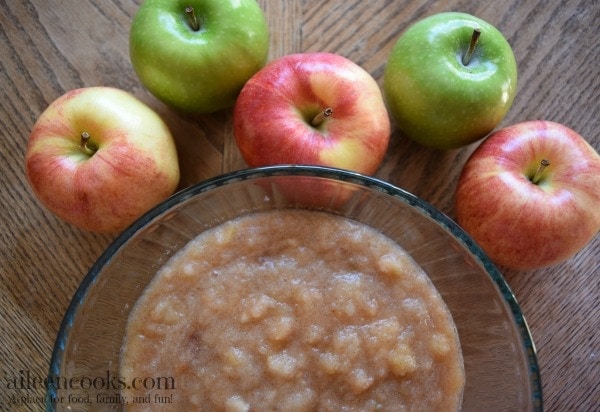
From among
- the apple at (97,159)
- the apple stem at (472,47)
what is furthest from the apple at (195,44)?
the apple stem at (472,47)

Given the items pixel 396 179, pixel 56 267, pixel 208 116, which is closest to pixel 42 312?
pixel 56 267

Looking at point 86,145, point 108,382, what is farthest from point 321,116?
point 108,382

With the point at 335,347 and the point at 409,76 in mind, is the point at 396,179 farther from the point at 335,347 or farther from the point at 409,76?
the point at 335,347

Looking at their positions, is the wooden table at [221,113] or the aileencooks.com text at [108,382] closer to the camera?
the aileencooks.com text at [108,382]

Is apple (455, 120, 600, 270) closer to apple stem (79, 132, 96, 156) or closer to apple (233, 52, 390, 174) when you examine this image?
apple (233, 52, 390, 174)

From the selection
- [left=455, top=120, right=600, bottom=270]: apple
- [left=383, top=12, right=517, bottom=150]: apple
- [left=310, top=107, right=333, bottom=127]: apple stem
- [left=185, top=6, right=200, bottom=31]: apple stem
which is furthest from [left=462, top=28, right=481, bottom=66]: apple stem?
[left=185, top=6, right=200, bottom=31]: apple stem

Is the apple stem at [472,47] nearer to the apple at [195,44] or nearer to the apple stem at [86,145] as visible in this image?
the apple at [195,44]
